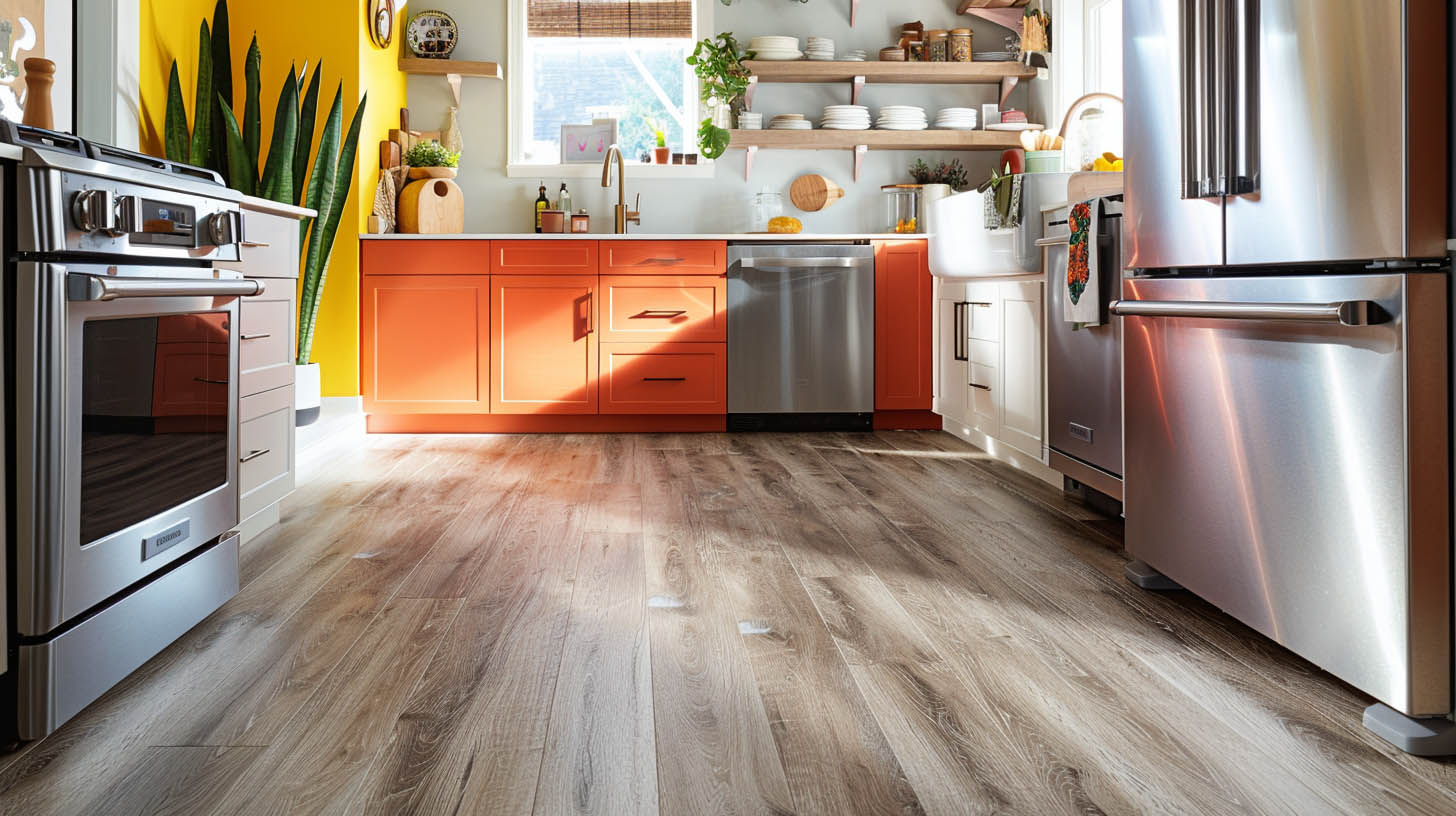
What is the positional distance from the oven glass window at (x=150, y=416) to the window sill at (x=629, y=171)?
327cm

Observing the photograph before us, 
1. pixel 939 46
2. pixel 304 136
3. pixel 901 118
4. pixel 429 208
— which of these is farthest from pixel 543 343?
pixel 939 46

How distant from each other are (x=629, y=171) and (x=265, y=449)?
2.89 meters

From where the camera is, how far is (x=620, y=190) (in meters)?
4.81

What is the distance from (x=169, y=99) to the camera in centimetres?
321

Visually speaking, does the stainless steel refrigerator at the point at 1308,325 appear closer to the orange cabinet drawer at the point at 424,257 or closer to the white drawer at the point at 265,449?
the white drawer at the point at 265,449

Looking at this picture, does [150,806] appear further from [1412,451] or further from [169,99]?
[169,99]

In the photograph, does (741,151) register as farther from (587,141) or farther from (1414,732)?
(1414,732)

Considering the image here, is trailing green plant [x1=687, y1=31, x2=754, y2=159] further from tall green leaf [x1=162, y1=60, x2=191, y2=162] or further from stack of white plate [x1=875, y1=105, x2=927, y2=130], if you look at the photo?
tall green leaf [x1=162, y1=60, x2=191, y2=162]

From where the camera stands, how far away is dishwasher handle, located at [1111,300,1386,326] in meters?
1.34

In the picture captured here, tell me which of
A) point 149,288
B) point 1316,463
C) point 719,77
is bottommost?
point 1316,463

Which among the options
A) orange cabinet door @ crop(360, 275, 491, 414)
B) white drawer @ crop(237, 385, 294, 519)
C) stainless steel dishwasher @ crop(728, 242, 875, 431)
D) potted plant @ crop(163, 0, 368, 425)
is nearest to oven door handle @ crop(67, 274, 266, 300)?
white drawer @ crop(237, 385, 294, 519)

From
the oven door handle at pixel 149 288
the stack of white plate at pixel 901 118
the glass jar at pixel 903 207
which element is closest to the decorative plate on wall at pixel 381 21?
the stack of white plate at pixel 901 118

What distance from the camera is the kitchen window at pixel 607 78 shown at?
5.01 metres

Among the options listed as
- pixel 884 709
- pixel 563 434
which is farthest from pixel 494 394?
pixel 884 709
